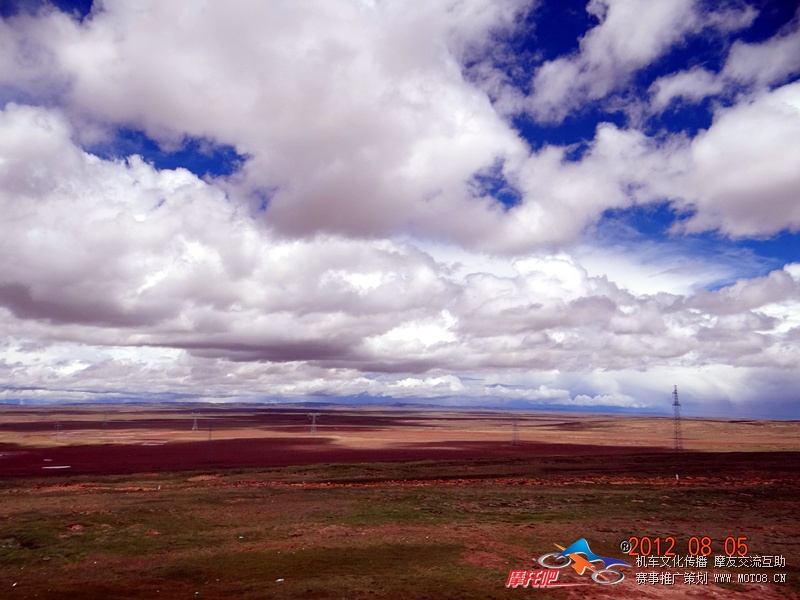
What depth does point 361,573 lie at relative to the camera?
20.1 meters

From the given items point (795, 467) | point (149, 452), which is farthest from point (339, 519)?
point (149, 452)

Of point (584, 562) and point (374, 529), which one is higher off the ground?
point (584, 562)

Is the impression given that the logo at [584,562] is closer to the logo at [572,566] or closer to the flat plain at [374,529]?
the logo at [572,566]

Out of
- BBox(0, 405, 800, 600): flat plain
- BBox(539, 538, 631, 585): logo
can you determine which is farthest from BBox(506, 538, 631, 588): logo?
BBox(0, 405, 800, 600): flat plain

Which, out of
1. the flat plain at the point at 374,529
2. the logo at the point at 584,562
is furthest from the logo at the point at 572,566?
the flat plain at the point at 374,529

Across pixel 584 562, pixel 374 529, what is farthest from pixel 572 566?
pixel 374 529

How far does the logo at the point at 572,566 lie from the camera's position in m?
19.0

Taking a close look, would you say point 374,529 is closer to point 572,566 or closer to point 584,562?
point 572,566

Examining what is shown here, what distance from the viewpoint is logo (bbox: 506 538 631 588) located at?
1900 cm

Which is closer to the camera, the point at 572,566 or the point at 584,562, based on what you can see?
the point at 572,566

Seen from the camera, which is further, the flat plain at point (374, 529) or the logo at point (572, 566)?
the logo at point (572, 566)

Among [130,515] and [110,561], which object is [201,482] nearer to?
[130,515]

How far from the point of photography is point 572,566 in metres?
21.0

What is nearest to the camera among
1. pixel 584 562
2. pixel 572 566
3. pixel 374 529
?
pixel 572 566
